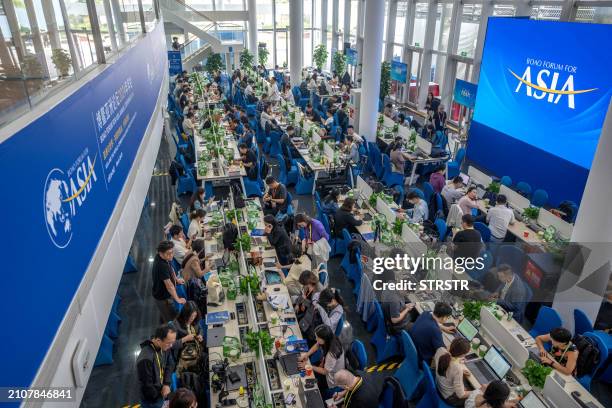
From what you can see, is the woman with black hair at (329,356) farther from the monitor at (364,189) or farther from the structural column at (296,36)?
the structural column at (296,36)

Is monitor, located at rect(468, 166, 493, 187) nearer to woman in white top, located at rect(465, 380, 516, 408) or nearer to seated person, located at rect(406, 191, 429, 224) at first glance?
seated person, located at rect(406, 191, 429, 224)

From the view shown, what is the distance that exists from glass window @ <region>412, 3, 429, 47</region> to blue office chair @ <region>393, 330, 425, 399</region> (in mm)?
16309

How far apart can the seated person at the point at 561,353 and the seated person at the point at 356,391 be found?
230 centimetres

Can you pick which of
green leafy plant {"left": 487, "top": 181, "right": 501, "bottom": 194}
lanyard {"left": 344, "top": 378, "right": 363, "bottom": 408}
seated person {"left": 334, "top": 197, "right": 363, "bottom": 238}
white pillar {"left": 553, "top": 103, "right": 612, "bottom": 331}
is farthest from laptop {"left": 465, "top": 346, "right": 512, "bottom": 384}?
green leafy plant {"left": 487, "top": 181, "right": 501, "bottom": 194}

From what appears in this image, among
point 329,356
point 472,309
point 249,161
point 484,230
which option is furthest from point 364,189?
point 329,356

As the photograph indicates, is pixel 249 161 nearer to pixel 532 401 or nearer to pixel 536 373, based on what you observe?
pixel 536 373

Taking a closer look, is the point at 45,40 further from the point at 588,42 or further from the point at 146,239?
the point at 588,42

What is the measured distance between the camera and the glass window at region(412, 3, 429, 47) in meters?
18.7

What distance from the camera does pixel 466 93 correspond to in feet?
47.5

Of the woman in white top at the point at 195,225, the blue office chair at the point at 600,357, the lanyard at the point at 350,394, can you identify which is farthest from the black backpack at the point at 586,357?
the woman in white top at the point at 195,225

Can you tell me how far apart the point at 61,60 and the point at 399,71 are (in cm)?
1613

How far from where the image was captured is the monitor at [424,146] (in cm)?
1254

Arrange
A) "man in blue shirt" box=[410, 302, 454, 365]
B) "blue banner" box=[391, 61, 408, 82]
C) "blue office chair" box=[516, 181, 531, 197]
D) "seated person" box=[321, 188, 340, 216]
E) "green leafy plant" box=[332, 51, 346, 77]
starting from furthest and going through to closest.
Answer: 1. "green leafy plant" box=[332, 51, 346, 77]
2. "blue banner" box=[391, 61, 408, 82]
3. "blue office chair" box=[516, 181, 531, 197]
4. "seated person" box=[321, 188, 340, 216]
5. "man in blue shirt" box=[410, 302, 454, 365]

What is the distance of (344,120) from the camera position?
1584cm
